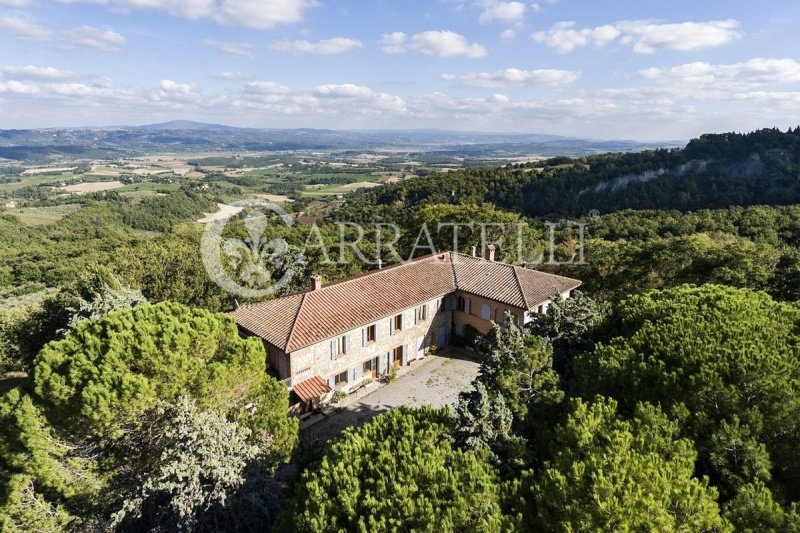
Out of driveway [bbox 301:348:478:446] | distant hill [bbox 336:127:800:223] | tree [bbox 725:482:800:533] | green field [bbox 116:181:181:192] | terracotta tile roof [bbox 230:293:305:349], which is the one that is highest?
distant hill [bbox 336:127:800:223]

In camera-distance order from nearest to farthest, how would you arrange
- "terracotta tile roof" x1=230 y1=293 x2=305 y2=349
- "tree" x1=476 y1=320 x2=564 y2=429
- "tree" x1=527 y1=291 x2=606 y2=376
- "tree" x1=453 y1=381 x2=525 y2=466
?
1. "tree" x1=453 y1=381 x2=525 y2=466
2. "tree" x1=476 y1=320 x2=564 y2=429
3. "tree" x1=527 y1=291 x2=606 y2=376
4. "terracotta tile roof" x1=230 y1=293 x2=305 y2=349

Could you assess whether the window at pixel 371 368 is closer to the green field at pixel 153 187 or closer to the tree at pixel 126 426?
the tree at pixel 126 426

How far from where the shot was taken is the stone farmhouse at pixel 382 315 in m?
23.4

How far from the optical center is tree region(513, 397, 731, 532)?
934cm

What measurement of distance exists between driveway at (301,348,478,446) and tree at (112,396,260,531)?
7.25 meters

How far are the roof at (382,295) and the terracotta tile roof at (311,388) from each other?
7.54 feet

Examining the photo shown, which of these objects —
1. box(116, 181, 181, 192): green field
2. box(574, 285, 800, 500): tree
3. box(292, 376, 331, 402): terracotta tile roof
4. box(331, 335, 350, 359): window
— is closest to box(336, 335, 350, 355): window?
box(331, 335, 350, 359): window

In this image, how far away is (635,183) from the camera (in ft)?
267

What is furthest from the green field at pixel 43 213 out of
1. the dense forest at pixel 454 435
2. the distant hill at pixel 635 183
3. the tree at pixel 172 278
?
the dense forest at pixel 454 435

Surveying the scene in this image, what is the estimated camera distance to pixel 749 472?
11188mm

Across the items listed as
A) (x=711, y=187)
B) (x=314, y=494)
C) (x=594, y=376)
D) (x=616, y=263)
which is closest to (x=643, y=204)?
(x=711, y=187)

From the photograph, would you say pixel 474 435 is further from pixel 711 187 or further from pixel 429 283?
pixel 711 187

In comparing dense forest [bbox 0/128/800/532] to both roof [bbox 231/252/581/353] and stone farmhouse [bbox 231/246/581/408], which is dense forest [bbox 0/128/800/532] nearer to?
stone farmhouse [bbox 231/246/581/408]

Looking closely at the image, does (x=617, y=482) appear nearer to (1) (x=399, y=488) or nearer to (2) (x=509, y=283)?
(1) (x=399, y=488)
